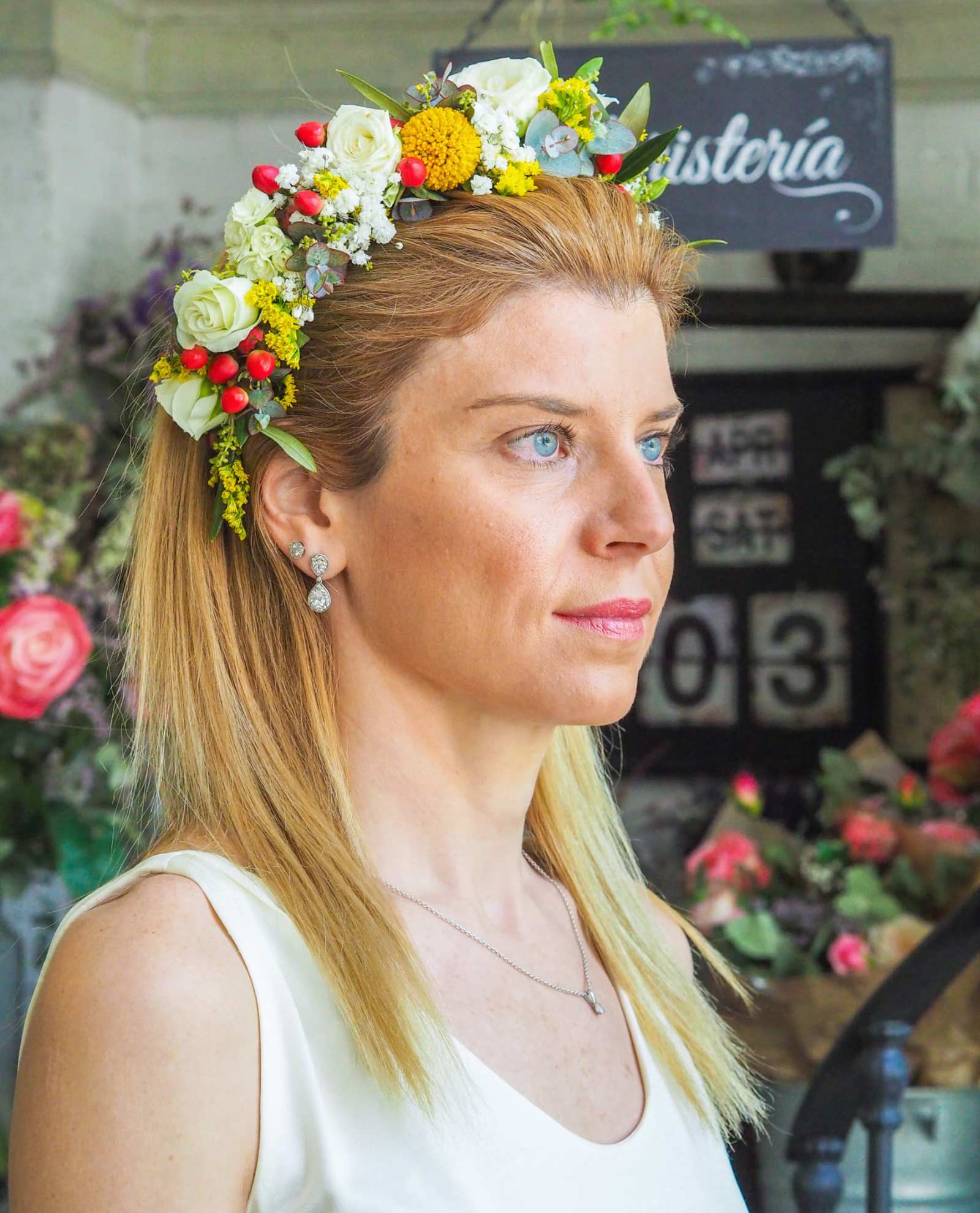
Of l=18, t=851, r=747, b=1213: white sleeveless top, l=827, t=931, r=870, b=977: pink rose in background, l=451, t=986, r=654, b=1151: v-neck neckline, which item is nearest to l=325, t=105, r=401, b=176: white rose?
l=18, t=851, r=747, b=1213: white sleeveless top

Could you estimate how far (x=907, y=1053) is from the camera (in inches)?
76.2

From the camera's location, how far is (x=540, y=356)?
41.7 inches

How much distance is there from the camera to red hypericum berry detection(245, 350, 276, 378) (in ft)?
3.59

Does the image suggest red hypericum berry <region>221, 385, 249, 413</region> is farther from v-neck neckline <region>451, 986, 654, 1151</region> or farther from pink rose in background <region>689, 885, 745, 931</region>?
pink rose in background <region>689, 885, 745, 931</region>

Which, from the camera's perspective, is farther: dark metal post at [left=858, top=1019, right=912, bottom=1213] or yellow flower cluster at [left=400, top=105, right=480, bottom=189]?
dark metal post at [left=858, top=1019, right=912, bottom=1213]

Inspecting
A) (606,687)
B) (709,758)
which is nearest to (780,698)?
(709,758)

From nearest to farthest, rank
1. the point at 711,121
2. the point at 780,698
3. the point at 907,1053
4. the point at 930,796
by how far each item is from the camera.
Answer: the point at 907,1053 → the point at 711,121 → the point at 930,796 → the point at 780,698

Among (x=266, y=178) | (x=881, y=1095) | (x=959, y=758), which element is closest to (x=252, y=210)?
(x=266, y=178)

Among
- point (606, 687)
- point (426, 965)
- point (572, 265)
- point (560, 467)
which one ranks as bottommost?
point (426, 965)

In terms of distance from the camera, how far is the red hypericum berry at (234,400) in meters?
1.09

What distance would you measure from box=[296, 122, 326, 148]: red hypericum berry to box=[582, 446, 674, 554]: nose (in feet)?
1.10

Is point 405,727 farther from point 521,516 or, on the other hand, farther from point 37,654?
point 37,654

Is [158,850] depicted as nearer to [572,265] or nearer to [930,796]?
[572,265]

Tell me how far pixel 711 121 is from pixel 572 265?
51.4 inches
